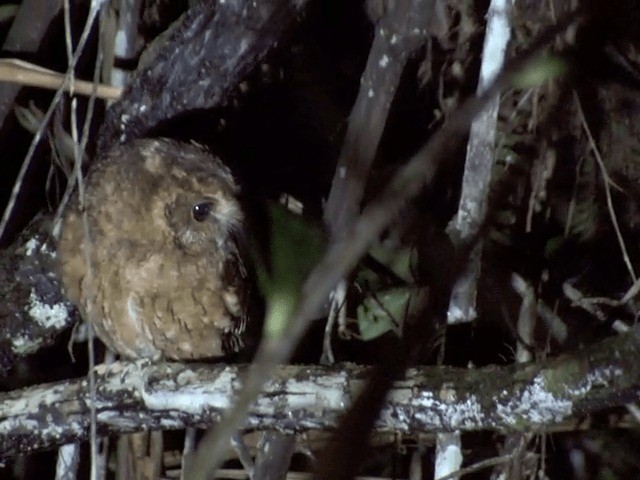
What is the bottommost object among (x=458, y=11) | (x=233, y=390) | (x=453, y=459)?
(x=453, y=459)

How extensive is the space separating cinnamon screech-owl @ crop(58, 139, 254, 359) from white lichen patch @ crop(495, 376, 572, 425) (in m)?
0.87

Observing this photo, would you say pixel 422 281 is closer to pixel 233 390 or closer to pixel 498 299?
pixel 498 299

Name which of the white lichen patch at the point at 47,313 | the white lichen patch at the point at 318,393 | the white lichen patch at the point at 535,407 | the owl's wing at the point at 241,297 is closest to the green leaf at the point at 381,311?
the owl's wing at the point at 241,297

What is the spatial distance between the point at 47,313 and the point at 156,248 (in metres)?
0.37

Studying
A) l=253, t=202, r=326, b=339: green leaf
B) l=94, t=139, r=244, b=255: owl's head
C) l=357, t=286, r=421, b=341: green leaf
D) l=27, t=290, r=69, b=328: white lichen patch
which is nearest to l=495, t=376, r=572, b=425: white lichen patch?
l=253, t=202, r=326, b=339: green leaf

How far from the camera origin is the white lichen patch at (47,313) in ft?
6.45

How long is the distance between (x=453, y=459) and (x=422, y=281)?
45 centimetres

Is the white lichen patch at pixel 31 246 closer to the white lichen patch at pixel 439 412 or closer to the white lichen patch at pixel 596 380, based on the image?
the white lichen patch at pixel 439 412

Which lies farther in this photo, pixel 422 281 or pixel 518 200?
pixel 518 200

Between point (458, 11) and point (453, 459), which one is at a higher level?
point (458, 11)

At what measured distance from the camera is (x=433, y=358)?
2.16m

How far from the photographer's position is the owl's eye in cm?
180

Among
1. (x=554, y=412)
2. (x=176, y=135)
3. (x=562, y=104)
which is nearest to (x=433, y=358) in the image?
(x=562, y=104)

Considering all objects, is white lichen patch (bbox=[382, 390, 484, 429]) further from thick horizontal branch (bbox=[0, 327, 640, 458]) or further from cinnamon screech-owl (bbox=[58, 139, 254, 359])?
cinnamon screech-owl (bbox=[58, 139, 254, 359])
